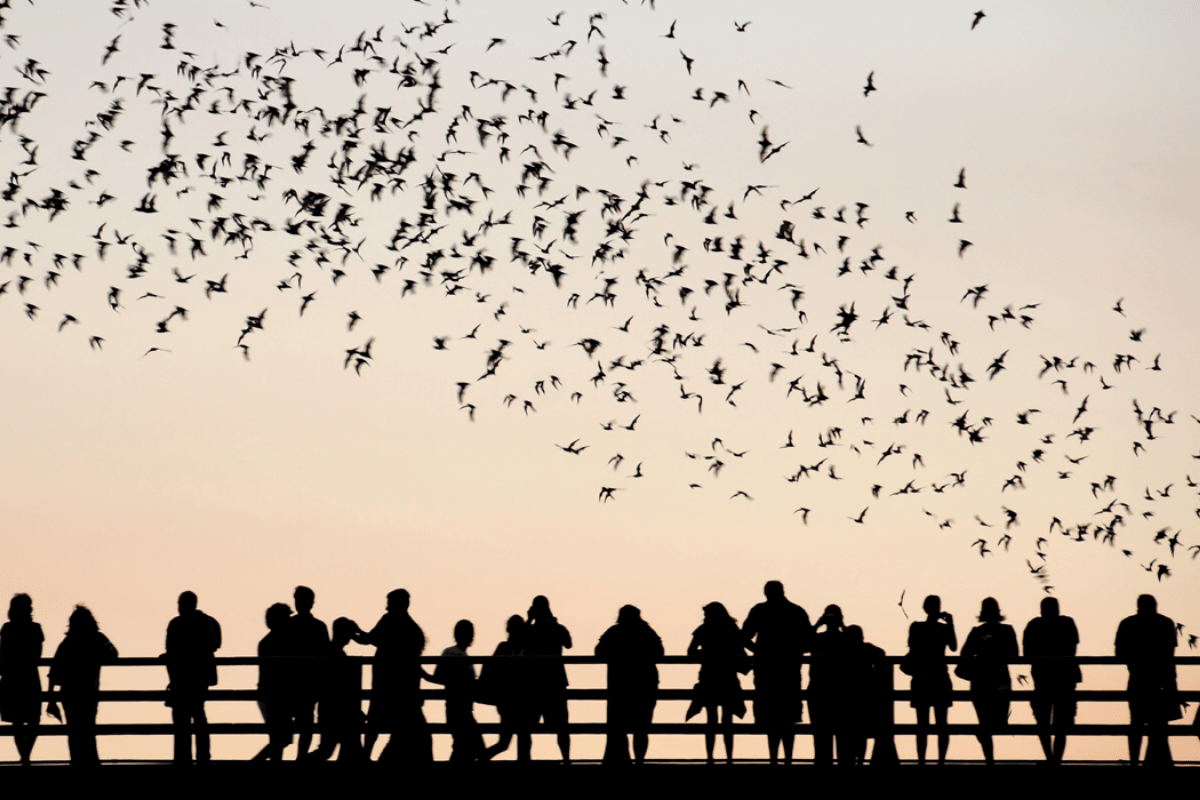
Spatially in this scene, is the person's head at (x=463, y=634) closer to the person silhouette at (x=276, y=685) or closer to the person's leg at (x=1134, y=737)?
the person silhouette at (x=276, y=685)

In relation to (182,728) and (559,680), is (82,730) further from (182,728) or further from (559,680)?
(559,680)

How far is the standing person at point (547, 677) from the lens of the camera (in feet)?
A: 56.4

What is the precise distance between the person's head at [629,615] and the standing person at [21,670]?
220 inches

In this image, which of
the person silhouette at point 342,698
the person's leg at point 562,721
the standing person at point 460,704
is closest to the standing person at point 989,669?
the person's leg at point 562,721

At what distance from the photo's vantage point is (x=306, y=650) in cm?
1708

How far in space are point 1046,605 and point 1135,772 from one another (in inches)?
72.0

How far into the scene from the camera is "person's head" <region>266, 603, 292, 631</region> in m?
17.2

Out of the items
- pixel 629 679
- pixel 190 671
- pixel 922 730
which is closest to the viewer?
pixel 190 671

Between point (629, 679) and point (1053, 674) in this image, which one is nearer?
point (629, 679)

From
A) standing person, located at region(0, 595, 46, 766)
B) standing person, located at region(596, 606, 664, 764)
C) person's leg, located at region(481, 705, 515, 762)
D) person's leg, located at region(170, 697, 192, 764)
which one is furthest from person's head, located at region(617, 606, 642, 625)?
standing person, located at region(0, 595, 46, 766)

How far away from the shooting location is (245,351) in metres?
21.6

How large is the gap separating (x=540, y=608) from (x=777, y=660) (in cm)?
234

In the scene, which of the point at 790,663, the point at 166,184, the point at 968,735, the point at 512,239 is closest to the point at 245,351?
the point at 166,184

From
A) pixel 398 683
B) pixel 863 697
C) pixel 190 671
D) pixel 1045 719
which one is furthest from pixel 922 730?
pixel 190 671
